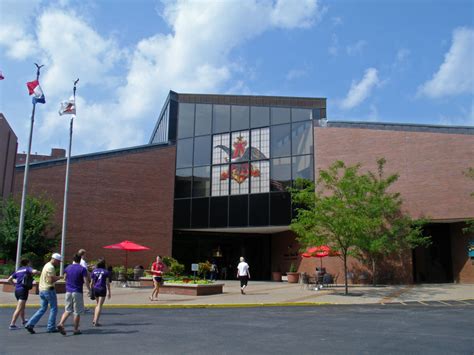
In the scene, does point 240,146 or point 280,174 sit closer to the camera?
point 280,174

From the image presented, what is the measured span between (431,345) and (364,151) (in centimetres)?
2040

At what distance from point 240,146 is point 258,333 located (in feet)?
77.9

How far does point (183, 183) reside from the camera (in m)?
33.8

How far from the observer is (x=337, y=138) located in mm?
29609

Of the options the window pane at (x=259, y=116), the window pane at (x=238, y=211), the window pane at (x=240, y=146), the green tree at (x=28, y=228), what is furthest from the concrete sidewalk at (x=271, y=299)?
the window pane at (x=259, y=116)

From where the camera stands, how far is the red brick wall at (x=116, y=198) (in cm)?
3017

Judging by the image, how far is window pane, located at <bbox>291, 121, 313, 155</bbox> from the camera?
30.9m

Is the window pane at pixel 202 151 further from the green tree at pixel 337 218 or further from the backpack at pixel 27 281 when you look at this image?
the backpack at pixel 27 281

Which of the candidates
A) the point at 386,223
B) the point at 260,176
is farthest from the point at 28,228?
the point at 386,223

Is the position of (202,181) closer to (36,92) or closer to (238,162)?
(238,162)

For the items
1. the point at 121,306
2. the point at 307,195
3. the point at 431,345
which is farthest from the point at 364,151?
the point at 431,345

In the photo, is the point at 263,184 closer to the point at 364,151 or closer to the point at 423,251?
the point at 364,151

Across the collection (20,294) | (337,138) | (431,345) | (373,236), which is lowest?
(431,345)

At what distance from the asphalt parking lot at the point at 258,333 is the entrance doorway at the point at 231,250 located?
2092 centimetres
